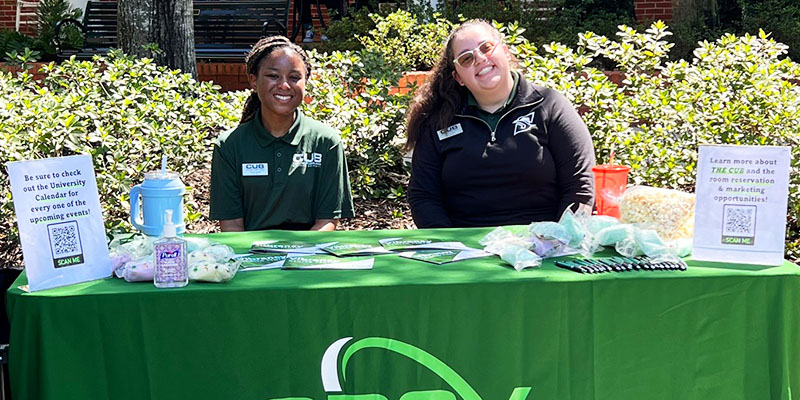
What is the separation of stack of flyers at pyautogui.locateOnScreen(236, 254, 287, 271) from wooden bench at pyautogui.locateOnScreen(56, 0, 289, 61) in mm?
7318

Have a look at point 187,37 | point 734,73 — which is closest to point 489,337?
point 734,73

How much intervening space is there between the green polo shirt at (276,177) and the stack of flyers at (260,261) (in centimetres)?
86

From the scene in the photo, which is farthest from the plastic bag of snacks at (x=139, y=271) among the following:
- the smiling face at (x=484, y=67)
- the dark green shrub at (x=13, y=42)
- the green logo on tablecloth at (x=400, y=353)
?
the dark green shrub at (x=13, y=42)

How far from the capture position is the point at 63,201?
7.91ft

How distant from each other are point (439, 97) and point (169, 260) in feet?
5.59

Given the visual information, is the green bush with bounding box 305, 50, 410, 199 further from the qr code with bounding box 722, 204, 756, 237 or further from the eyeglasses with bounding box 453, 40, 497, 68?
the qr code with bounding box 722, 204, 756, 237

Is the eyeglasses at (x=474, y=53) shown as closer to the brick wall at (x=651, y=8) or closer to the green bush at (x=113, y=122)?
the green bush at (x=113, y=122)

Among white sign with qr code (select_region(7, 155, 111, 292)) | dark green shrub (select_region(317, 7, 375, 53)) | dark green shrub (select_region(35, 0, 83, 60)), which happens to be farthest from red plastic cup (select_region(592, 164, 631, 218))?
dark green shrub (select_region(35, 0, 83, 60))

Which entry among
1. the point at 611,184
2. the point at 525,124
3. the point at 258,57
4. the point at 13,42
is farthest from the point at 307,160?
the point at 13,42

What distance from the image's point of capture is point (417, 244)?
9.50ft

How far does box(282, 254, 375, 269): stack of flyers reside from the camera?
2598mm

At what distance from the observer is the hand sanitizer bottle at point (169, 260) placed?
2.37m

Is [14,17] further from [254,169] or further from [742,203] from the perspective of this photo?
[742,203]

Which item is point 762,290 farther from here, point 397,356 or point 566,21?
point 566,21
